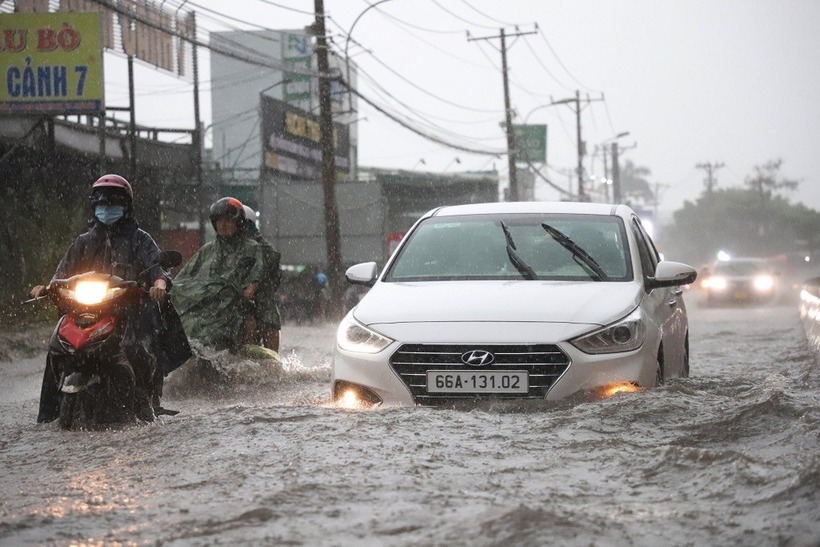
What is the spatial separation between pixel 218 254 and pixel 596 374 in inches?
175

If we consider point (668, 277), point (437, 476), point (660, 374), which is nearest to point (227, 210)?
point (668, 277)

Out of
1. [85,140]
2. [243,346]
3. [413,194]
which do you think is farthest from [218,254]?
[413,194]

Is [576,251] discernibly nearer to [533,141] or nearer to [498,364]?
[498,364]

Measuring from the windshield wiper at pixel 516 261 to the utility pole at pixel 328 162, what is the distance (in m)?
17.0

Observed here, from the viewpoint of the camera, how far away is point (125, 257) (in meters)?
7.36

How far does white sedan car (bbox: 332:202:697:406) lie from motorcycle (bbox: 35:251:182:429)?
3.74 ft

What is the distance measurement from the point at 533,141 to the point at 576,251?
53593 millimetres

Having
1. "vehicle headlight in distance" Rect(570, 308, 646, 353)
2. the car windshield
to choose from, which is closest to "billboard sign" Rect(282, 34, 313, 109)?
the car windshield

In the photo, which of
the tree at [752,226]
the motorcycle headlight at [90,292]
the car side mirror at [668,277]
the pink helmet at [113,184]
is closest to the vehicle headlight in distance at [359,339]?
the motorcycle headlight at [90,292]

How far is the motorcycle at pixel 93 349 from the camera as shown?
6.53 metres

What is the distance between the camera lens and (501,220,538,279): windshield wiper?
7.30m

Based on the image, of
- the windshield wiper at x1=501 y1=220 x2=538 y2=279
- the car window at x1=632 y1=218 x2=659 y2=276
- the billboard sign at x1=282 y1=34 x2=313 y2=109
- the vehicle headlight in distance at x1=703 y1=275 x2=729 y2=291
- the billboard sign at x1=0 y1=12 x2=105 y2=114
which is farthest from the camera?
the billboard sign at x1=282 y1=34 x2=313 y2=109

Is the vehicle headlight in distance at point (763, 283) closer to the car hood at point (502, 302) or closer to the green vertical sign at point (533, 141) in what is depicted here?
the green vertical sign at point (533, 141)

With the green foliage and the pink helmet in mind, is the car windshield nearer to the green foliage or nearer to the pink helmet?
the pink helmet
